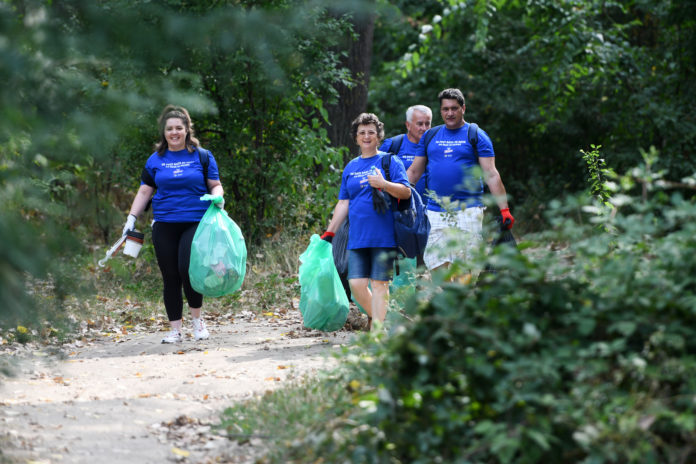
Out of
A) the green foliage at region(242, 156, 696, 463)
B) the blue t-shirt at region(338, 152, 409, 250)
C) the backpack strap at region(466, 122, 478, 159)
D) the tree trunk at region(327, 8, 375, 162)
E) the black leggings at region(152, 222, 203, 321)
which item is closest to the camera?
the green foliage at region(242, 156, 696, 463)

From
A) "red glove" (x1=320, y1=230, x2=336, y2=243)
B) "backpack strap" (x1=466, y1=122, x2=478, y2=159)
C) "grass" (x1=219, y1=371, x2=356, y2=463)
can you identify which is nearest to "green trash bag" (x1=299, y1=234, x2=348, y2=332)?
"red glove" (x1=320, y1=230, x2=336, y2=243)

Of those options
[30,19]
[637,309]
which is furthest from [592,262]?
[30,19]

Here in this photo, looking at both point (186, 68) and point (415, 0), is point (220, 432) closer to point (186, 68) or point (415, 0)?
point (186, 68)

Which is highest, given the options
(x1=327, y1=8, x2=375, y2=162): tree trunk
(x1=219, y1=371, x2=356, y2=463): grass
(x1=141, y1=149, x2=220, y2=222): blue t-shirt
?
(x1=327, y1=8, x2=375, y2=162): tree trunk

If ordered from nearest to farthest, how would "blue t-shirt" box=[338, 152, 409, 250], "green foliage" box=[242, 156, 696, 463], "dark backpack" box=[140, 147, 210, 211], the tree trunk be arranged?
"green foliage" box=[242, 156, 696, 463] → "blue t-shirt" box=[338, 152, 409, 250] → "dark backpack" box=[140, 147, 210, 211] → the tree trunk

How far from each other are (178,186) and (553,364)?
4.95m

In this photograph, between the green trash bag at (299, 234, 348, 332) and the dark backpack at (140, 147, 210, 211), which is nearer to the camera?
the green trash bag at (299, 234, 348, 332)

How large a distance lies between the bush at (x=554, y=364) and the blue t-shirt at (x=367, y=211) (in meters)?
2.89

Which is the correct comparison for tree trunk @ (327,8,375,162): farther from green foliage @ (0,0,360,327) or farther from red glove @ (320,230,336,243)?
green foliage @ (0,0,360,327)

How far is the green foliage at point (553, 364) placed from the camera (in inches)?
120

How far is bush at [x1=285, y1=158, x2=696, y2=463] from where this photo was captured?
304 cm

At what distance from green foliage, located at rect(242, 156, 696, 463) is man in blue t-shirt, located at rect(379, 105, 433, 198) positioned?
398 centimetres

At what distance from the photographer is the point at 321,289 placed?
7.01 m

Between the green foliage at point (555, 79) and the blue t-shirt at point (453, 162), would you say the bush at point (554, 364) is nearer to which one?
the blue t-shirt at point (453, 162)
